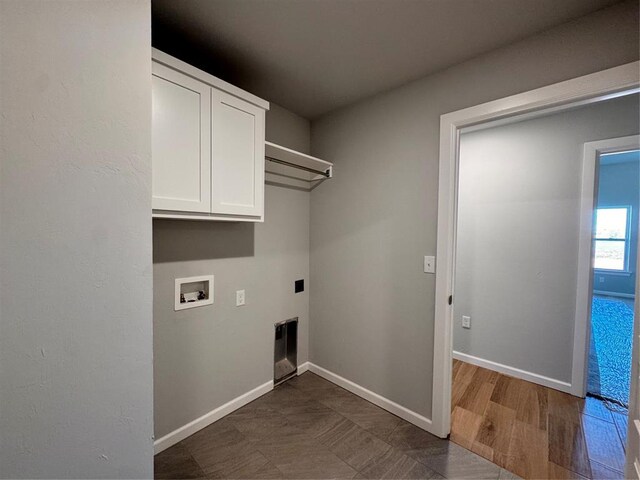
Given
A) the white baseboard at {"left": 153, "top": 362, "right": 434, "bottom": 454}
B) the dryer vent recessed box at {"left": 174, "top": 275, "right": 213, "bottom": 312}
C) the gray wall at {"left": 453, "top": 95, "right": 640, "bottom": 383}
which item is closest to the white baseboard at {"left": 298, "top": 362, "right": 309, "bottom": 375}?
the white baseboard at {"left": 153, "top": 362, "right": 434, "bottom": 454}

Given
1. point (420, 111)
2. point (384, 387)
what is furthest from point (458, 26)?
point (384, 387)

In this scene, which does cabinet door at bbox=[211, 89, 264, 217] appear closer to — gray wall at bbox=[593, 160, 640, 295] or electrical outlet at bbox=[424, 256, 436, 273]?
electrical outlet at bbox=[424, 256, 436, 273]

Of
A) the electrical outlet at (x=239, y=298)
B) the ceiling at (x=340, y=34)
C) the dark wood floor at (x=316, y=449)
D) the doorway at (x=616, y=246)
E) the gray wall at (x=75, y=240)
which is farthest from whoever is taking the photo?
the doorway at (x=616, y=246)

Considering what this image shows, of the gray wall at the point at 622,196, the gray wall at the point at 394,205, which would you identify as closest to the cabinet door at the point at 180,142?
the gray wall at the point at 394,205

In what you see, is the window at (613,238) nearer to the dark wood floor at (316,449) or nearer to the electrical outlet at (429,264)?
the electrical outlet at (429,264)

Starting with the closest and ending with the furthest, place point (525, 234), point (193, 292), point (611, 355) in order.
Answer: point (193, 292) → point (525, 234) → point (611, 355)

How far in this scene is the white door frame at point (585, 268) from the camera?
7.14ft

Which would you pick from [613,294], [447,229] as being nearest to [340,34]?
[447,229]

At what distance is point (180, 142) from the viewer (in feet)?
4.65

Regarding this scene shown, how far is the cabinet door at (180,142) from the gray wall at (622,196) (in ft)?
22.5

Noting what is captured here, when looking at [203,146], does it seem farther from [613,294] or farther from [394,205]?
[613,294]

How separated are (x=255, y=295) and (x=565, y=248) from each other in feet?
8.70

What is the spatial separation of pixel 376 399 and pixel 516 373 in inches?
57.4

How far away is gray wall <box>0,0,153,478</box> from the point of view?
0.65 m
